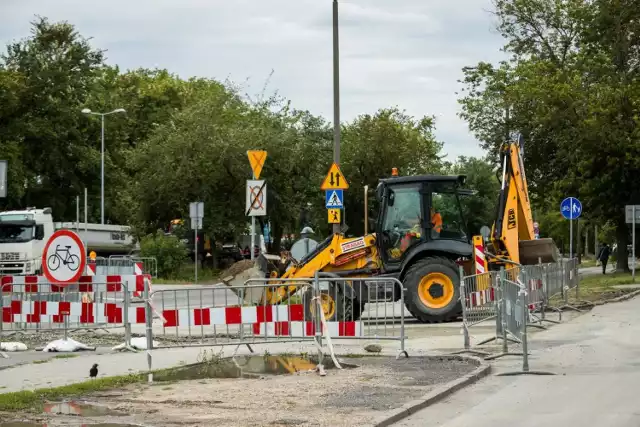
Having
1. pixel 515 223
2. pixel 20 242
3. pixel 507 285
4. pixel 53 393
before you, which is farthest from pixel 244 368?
pixel 20 242

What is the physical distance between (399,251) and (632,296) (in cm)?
1259

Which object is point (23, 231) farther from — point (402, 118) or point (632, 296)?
point (402, 118)

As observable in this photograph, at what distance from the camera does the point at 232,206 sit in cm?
5256

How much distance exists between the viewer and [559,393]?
503 inches

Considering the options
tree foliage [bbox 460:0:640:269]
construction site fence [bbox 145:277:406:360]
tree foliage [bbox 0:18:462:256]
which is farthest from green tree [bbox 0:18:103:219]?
construction site fence [bbox 145:277:406:360]

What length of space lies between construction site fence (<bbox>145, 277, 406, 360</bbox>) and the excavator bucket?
7.64 m

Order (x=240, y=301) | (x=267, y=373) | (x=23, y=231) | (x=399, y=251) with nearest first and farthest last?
(x=267, y=373) → (x=240, y=301) → (x=399, y=251) → (x=23, y=231)

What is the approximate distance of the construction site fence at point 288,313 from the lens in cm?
1598

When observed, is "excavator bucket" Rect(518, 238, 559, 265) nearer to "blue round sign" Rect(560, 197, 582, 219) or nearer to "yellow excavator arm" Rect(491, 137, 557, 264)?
"yellow excavator arm" Rect(491, 137, 557, 264)

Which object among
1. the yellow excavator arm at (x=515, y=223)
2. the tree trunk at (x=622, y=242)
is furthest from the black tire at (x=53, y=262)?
the tree trunk at (x=622, y=242)

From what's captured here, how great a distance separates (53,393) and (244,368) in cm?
329

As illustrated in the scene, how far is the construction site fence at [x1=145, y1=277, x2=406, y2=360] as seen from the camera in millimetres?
15977

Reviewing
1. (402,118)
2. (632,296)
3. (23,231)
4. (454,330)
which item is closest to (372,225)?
(454,330)

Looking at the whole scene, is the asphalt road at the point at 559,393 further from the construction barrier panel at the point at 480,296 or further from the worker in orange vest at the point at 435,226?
the worker in orange vest at the point at 435,226
